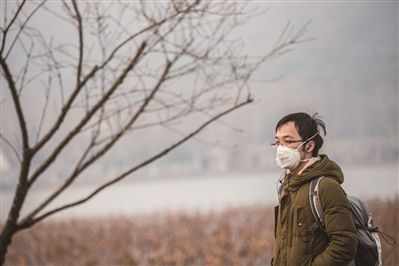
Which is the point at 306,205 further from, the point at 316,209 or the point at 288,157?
the point at 288,157

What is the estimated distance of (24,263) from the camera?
470 centimetres

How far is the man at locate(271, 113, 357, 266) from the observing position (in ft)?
3.67

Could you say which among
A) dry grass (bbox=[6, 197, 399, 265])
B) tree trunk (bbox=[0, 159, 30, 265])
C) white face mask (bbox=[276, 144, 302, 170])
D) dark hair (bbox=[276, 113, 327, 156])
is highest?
dark hair (bbox=[276, 113, 327, 156])

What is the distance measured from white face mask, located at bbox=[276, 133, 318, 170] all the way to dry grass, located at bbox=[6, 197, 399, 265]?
2.92 m

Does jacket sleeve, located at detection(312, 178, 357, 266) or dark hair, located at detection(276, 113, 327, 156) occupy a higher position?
dark hair, located at detection(276, 113, 327, 156)

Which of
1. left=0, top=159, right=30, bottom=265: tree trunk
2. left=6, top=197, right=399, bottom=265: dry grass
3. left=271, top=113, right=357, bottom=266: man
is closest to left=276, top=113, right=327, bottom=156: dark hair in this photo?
left=271, top=113, right=357, bottom=266: man

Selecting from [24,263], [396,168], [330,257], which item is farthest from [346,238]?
[24,263]

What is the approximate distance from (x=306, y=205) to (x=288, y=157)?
0.14m

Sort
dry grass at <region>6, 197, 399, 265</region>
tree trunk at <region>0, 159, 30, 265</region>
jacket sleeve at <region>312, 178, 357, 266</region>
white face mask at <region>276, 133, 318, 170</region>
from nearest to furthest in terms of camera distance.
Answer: jacket sleeve at <region>312, 178, 357, 266</region> → white face mask at <region>276, 133, 318, 170</region> → tree trunk at <region>0, 159, 30, 265</region> → dry grass at <region>6, 197, 399, 265</region>

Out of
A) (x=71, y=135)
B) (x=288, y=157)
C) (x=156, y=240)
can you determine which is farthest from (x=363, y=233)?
(x=156, y=240)

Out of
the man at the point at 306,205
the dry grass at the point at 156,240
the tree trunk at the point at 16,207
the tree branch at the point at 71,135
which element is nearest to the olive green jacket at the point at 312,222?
the man at the point at 306,205

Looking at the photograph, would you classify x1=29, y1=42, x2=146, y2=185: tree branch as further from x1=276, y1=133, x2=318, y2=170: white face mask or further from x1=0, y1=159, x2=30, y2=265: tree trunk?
x1=276, y1=133, x2=318, y2=170: white face mask

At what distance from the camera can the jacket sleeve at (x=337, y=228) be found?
1.11 m

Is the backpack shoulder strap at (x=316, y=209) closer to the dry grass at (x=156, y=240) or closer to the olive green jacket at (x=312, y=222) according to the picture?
the olive green jacket at (x=312, y=222)
